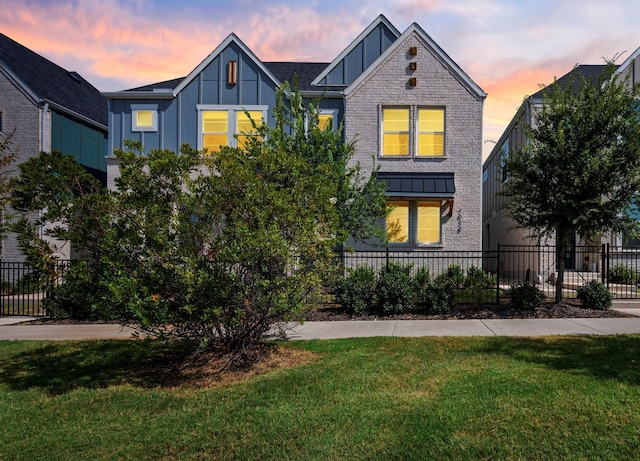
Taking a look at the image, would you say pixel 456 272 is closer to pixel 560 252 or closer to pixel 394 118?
pixel 560 252

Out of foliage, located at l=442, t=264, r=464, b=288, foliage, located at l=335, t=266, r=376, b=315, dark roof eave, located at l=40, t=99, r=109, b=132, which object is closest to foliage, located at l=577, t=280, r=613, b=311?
foliage, located at l=442, t=264, r=464, b=288

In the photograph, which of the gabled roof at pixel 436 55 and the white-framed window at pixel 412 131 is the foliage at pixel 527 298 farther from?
the gabled roof at pixel 436 55

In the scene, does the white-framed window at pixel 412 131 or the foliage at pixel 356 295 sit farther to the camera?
the white-framed window at pixel 412 131

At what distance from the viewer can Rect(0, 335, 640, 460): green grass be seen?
4762 mm

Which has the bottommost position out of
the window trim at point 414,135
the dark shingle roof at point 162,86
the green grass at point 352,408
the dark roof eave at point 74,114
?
the green grass at point 352,408

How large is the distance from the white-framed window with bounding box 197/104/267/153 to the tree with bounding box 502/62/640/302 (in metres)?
11.2

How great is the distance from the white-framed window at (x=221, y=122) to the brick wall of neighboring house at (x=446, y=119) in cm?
407

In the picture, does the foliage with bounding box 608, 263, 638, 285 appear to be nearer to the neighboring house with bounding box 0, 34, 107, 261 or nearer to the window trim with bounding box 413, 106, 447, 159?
the window trim with bounding box 413, 106, 447, 159

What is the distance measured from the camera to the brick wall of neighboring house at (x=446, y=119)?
19109 mm

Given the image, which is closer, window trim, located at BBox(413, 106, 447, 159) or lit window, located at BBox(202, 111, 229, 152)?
window trim, located at BBox(413, 106, 447, 159)

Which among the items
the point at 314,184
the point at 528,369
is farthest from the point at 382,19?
the point at 528,369

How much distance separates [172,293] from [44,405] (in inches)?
82.2

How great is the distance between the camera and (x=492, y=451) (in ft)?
15.0

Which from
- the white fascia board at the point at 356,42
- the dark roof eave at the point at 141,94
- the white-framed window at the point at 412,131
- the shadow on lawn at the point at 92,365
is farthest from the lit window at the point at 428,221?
the shadow on lawn at the point at 92,365
